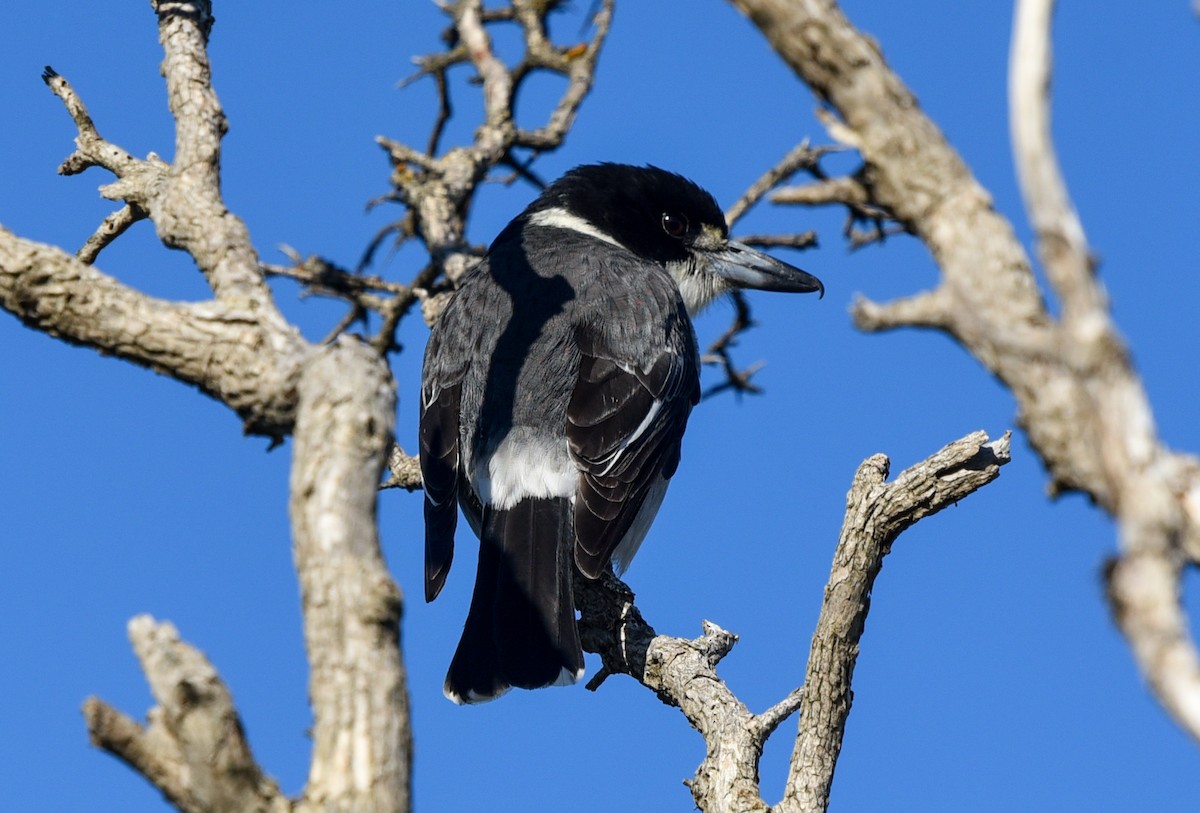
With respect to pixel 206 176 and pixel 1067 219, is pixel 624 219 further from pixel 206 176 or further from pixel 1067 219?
pixel 1067 219

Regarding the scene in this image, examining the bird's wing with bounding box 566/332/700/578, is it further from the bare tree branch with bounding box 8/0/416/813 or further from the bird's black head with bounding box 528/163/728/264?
the bare tree branch with bounding box 8/0/416/813

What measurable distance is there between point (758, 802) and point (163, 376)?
6.41ft

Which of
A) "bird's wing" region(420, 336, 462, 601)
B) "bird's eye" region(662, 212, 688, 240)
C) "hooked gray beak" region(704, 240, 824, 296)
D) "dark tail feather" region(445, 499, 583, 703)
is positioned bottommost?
"dark tail feather" region(445, 499, 583, 703)

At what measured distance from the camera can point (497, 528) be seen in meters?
5.09

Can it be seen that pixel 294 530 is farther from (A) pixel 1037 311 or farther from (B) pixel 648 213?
(B) pixel 648 213

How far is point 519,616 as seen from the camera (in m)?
4.76

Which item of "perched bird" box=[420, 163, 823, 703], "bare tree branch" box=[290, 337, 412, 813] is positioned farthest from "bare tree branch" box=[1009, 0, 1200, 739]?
"perched bird" box=[420, 163, 823, 703]

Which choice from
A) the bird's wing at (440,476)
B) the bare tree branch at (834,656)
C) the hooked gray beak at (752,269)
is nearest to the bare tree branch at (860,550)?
the bare tree branch at (834,656)

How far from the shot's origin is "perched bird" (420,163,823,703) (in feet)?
15.7

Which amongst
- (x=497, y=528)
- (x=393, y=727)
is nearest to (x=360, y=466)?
(x=393, y=727)

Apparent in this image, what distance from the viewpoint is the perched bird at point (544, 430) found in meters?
4.78

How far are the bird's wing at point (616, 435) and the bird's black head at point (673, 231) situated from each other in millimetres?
1001

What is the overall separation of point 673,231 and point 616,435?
175 cm

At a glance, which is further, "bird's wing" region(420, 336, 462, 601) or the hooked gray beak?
the hooked gray beak
